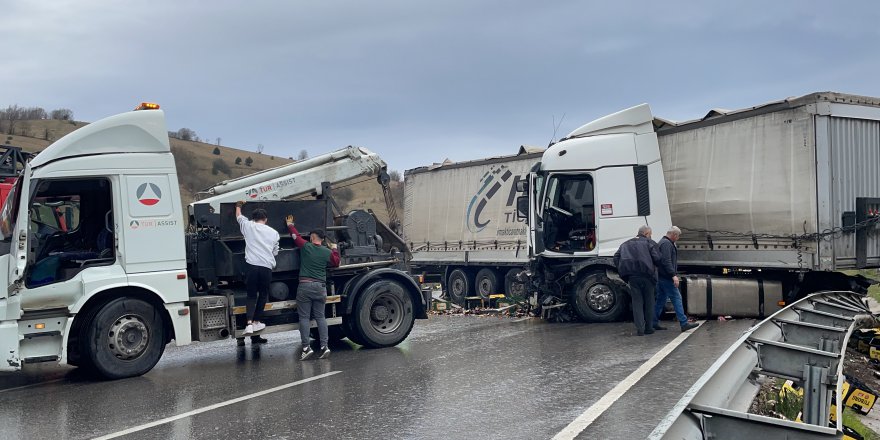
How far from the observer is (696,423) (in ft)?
9.95

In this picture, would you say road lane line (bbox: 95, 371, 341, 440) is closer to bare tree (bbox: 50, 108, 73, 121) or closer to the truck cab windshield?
the truck cab windshield

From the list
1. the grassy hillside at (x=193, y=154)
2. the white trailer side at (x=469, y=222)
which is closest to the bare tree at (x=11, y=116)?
the grassy hillside at (x=193, y=154)

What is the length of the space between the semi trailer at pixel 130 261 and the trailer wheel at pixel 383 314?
2 cm

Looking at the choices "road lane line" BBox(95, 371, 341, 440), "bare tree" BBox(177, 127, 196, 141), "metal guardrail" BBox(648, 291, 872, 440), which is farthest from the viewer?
"bare tree" BBox(177, 127, 196, 141)

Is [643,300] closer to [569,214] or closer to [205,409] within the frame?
[569,214]

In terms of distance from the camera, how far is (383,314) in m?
10.7

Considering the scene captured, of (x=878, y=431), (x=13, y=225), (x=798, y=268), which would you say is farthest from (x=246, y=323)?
(x=798, y=268)

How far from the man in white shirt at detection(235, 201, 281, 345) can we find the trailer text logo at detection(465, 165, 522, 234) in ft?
34.7

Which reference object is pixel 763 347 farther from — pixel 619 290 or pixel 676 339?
pixel 619 290

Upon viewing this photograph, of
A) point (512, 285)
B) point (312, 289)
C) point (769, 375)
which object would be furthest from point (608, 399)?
point (512, 285)

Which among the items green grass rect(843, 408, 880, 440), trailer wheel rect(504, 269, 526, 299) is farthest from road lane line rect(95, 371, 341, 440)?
trailer wheel rect(504, 269, 526, 299)

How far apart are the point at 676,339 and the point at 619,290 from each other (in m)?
2.50

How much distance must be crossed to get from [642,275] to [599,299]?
2.06 meters

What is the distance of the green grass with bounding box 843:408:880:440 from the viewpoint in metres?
6.95
